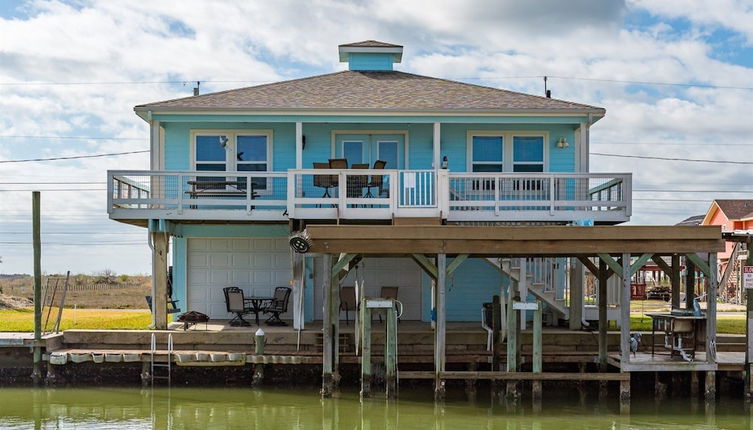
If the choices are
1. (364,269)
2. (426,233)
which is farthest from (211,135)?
(426,233)

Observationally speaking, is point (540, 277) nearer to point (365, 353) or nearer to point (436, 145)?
point (436, 145)

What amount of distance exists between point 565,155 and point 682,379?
578 cm

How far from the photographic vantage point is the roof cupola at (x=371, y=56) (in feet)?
75.5

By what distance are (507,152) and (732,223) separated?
109 ft

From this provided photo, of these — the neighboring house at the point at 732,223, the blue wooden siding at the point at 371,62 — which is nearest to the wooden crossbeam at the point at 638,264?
the blue wooden siding at the point at 371,62

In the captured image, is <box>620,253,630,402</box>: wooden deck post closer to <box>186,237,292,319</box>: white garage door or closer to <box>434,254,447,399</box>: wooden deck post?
<box>434,254,447,399</box>: wooden deck post

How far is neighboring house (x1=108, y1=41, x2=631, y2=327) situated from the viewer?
17.8 metres

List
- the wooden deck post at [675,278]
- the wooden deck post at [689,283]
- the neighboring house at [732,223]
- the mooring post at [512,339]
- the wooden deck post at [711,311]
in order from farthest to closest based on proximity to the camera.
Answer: the neighboring house at [732,223] < the wooden deck post at [675,278] < the wooden deck post at [689,283] < the mooring post at [512,339] < the wooden deck post at [711,311]

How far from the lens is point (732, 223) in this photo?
47906 millimetres

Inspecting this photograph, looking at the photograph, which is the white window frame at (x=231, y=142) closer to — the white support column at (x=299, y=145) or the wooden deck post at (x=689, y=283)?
the white support column at (x=299, y=145)

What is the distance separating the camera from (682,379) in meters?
16.2

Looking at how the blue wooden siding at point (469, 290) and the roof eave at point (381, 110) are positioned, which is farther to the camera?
the blue wooden siding at point (469, 290)

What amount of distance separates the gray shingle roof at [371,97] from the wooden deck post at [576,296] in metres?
3.45

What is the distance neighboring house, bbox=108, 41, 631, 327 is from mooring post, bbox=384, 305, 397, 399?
309 cm
